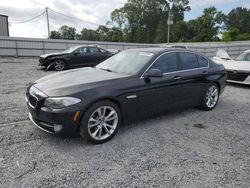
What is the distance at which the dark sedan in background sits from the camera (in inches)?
421

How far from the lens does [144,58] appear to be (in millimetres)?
4082

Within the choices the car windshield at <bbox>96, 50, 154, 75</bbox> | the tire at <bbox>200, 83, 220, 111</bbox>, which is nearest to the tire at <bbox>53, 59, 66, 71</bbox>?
the car windshield at <bbox>96, 50, 154, 75</bbox>

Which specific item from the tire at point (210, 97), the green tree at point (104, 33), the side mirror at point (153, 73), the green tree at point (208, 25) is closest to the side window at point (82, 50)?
the tire at point (210, 97)

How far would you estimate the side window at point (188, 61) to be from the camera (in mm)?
4594

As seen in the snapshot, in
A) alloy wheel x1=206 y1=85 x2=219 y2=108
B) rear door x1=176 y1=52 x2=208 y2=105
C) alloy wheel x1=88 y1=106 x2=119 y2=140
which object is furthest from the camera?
alloy wheel x1=206 y1=85 x2=219 y2=108

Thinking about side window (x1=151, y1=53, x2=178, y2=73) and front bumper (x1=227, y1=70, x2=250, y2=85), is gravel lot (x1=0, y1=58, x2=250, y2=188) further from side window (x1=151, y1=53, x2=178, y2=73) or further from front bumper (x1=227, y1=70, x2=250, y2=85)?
front bumper (x1=227, y1=70, x2=250, y2=85)

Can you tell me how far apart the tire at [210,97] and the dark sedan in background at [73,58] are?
7948 millimetres

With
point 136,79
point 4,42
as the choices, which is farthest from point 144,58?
point 4,42

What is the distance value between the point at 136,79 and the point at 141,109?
0.56 meters

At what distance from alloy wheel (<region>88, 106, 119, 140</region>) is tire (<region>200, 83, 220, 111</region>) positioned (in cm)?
260

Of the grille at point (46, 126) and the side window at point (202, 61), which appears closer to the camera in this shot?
the grille at point (46, 126)

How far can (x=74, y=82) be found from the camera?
342 centimetres

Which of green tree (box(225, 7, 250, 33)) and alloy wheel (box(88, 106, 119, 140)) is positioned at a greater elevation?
green tree (box(225, 7, 250, 33))

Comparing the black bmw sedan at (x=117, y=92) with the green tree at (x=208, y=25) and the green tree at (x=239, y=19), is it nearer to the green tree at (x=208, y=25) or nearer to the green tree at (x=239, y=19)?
the green tree at (x=208, y=25)
